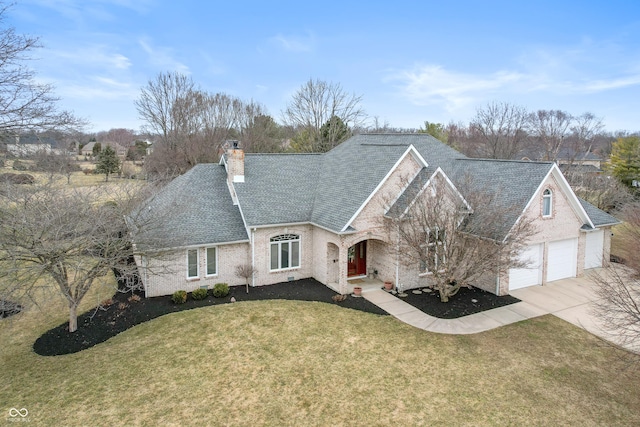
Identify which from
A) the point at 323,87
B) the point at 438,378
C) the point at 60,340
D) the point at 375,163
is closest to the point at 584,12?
the point at 375,163

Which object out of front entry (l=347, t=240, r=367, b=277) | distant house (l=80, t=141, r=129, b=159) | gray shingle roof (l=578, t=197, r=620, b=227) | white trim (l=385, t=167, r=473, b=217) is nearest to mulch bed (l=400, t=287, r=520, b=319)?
front entry (l=347, t=240, r=367, b=277)

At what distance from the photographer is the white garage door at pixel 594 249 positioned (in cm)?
2158

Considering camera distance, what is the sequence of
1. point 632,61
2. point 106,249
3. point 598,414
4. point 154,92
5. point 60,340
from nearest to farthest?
point 598,414 → point 106,249 → point 60,340 → point 632,61 → point 154,92

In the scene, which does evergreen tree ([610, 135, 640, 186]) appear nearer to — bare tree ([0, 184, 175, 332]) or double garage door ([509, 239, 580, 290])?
double garage door ([509, 239, 580, 290])

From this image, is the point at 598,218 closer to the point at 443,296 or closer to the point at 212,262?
the point at 443,296

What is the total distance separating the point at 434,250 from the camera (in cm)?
1695

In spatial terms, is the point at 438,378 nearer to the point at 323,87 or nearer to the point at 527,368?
the point at 527,368

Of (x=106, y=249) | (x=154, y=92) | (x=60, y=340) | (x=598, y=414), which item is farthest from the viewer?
(x=154, y=92)

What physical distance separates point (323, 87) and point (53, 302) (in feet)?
136

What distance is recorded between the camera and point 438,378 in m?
11.1

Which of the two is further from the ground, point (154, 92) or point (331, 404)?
point (154, 92)

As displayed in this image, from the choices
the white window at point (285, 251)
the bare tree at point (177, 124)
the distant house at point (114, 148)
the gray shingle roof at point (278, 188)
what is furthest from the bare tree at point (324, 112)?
the distant house at point (114, 148)

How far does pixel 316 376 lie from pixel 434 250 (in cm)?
866

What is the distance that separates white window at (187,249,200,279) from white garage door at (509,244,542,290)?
51.3 feet
